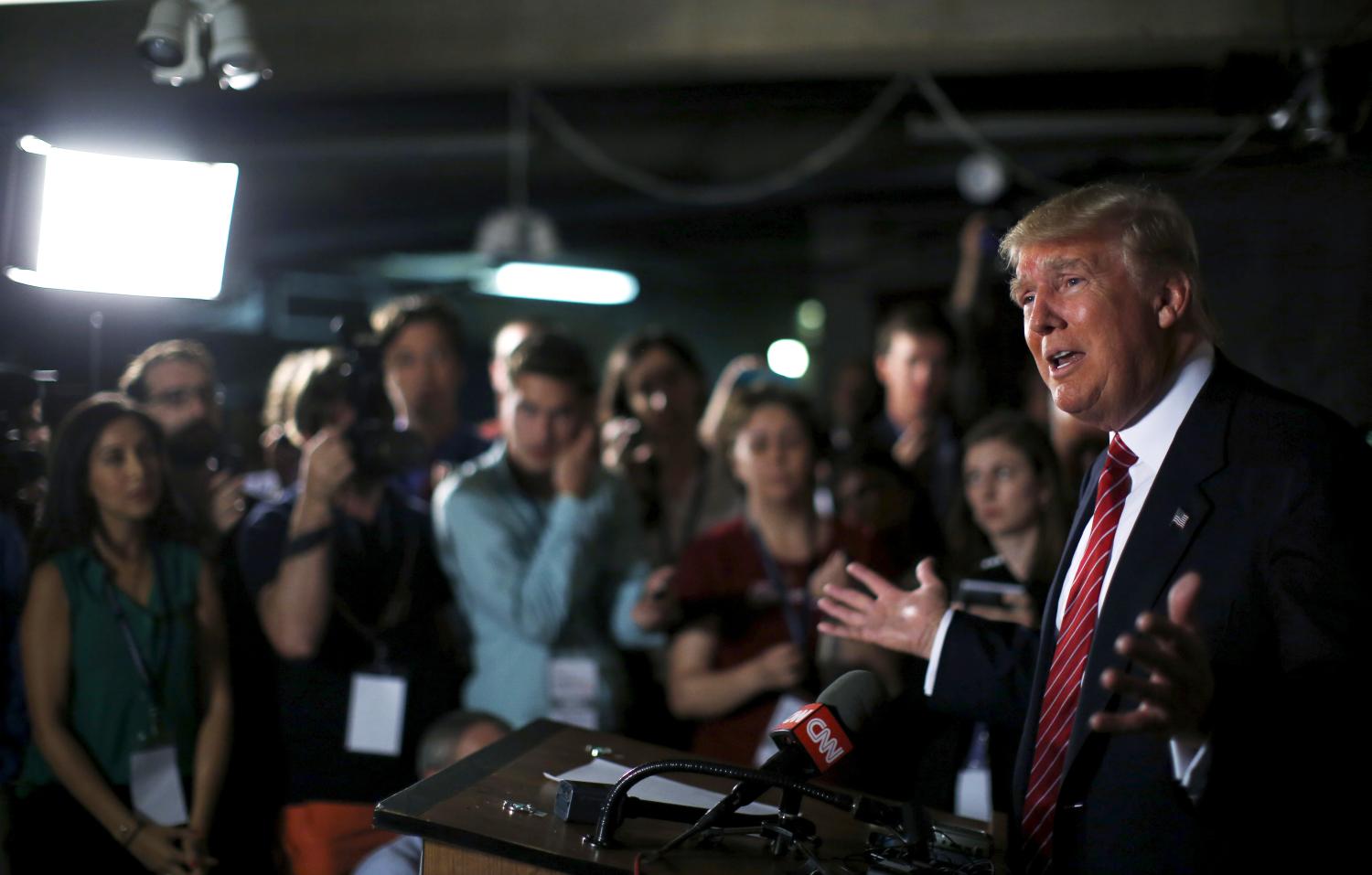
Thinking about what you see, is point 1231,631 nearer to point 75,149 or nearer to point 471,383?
point 75,149

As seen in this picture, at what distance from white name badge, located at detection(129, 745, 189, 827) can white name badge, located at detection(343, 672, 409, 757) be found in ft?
1.27

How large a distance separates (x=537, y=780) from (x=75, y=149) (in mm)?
1713

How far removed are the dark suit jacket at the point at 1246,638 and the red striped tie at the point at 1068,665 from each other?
82 millimetres

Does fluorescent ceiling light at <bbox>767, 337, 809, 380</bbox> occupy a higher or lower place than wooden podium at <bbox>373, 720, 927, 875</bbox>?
higher

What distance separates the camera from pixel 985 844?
1549 mm

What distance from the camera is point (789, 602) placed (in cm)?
293

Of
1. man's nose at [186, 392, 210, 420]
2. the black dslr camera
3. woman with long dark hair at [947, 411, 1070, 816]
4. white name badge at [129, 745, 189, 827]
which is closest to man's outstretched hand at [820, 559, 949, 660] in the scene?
woman with long dark hair at [947, 411, 1070, 816]

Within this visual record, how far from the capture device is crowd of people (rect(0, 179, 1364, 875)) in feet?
8.02

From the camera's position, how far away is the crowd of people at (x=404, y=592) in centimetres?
245

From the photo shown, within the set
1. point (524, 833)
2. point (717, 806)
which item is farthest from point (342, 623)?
point (717, 806)

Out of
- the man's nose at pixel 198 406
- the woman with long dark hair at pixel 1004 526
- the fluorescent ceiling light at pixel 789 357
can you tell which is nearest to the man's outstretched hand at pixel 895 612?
the woman with long dark hair at pixel 1004 526

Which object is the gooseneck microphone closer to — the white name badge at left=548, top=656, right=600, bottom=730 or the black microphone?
the black microphone

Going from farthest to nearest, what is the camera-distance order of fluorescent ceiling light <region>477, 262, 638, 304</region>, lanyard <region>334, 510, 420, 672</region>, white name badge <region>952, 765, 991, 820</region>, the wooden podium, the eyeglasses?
fluorescent ceiling light <region>477, 262, 638, 304</region> → lanyard <region>334, 510, 420, 672</region> → the eyeglasses → white name badge <region>952, 765, 991, 820</region> → the wooden podium

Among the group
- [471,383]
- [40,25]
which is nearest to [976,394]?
[40,25]
